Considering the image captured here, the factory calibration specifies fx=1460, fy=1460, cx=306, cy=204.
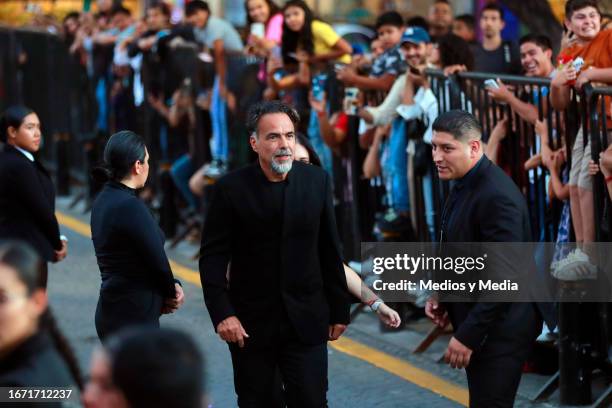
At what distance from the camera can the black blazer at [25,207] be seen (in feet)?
29.2

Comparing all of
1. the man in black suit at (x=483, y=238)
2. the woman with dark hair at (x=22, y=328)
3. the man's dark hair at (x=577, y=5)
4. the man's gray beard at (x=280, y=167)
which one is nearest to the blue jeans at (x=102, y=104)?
the man's dark hair at (x=577, y=5)

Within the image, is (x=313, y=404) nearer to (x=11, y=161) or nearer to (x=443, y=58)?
(x=11, y=161)

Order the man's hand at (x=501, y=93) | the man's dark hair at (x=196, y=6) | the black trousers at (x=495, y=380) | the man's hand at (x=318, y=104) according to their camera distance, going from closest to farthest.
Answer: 1. the black trousers at (x=495, y=380)
2. the man's hand at (x=501, y=93)
3. the man's hand at (x=318, y=104)
4. the man's dark hair at (x=196, y=6)

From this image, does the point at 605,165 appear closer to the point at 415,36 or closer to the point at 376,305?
the point at 376,305

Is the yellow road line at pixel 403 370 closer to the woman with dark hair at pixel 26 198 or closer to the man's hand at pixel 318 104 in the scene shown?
the man's hand at pixel 318 104

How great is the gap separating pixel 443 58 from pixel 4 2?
53.3 ft

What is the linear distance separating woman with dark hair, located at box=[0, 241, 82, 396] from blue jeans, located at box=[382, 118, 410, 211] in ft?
21.8

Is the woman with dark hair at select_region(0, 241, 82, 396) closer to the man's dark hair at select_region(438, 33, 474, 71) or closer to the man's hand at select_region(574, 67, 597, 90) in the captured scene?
the man's hand at select_region(574, 67, 597, 90)

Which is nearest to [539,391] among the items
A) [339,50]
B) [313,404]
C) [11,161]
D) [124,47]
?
[313,404]

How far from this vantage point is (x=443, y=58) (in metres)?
10.5

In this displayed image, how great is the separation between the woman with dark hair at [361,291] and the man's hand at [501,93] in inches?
74.5

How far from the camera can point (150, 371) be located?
133 inches

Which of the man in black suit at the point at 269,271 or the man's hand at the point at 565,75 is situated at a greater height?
the man's hand at the point at 565,75

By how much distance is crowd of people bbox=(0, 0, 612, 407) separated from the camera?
20.3ft
